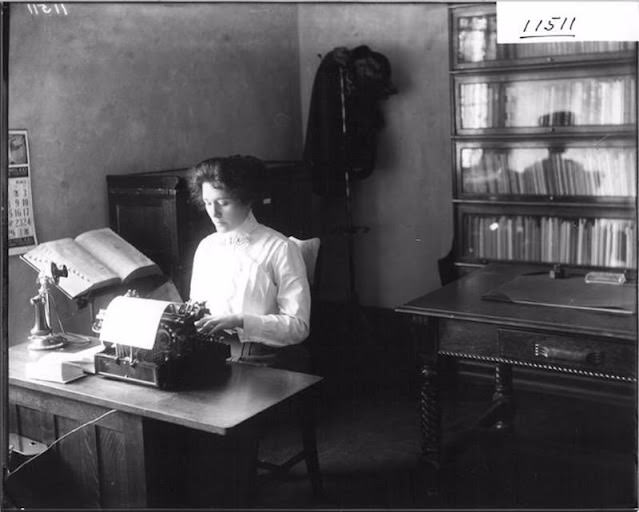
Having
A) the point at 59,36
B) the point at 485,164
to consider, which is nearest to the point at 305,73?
the point at 59,36

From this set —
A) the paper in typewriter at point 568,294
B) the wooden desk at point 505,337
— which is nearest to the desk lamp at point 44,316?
the wooden desk at point 505,337

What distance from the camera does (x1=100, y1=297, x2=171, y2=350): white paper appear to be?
1931mm

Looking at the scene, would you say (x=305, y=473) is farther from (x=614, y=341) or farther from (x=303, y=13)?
(x=303, y=13)

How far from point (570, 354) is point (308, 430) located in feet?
2.88

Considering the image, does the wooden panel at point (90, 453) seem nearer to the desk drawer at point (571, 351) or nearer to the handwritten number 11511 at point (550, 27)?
the desk drawer at point (571, 351)

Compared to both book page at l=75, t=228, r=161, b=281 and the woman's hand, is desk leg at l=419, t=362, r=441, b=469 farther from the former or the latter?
book page at l=75, t=228, r=161, b=281

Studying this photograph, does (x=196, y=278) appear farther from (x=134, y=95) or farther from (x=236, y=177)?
(x=134, y=95)

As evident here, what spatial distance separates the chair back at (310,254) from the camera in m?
2.06

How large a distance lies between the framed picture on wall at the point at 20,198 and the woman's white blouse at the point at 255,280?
0.46 m

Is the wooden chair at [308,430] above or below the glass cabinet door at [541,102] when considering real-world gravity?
below

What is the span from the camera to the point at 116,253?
211cm

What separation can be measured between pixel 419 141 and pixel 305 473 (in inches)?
65.6

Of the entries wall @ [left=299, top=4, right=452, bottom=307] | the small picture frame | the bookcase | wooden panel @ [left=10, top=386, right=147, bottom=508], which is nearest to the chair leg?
wall @ [left=299, top=4, right=452, bottom=307]

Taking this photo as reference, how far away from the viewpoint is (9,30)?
175 centimetres
